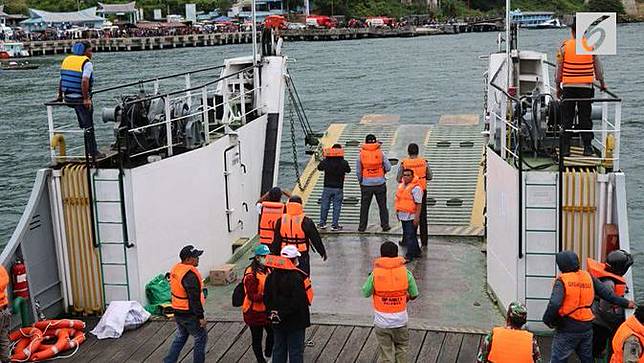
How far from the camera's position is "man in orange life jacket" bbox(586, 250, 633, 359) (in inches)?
278

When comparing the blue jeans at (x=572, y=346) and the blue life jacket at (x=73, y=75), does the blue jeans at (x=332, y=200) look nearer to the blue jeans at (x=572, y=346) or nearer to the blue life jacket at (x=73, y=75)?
the blue life jacket at (x=73, y=75)

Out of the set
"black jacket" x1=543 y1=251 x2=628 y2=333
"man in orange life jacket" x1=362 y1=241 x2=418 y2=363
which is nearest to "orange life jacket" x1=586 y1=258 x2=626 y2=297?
"black jacket" x1=543 y1=251 x2=628 y2=333

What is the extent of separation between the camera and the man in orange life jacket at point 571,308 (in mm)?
6555

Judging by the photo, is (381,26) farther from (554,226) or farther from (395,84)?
(554,226)

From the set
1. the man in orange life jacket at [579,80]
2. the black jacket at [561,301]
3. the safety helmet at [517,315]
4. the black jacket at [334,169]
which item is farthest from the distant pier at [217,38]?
the safety helmet at [517,315]

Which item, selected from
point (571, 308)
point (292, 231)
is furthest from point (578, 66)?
point (292, 231)

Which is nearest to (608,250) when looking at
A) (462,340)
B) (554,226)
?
(554,226)

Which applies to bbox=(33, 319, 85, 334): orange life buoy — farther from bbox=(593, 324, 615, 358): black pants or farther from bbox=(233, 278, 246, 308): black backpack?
bbox=(593, 324, 615, 358): black pants

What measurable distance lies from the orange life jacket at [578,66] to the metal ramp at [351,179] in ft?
16.4

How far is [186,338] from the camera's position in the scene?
7.42 metres

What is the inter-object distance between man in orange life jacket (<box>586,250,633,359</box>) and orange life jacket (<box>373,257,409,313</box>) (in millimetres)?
1723

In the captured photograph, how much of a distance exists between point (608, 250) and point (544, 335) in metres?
1.08

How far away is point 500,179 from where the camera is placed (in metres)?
9.20

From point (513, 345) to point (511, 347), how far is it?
0.02 meters
